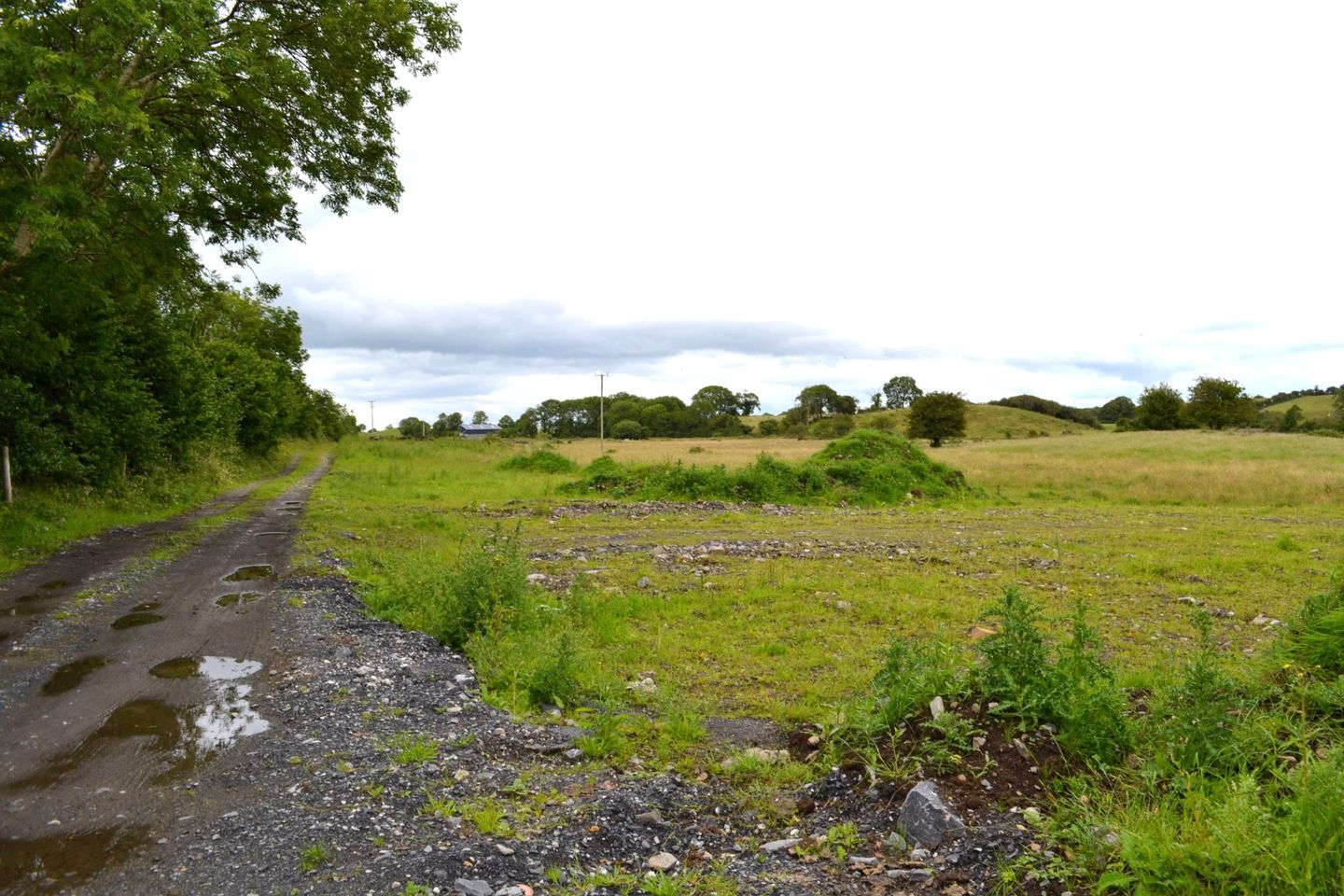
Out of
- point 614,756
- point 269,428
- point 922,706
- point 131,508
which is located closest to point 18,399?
point 131,508

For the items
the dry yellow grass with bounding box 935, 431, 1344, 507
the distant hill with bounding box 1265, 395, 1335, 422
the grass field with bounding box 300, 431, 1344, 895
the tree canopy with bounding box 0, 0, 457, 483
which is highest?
the tree canopy with bounding box 0, 0, 457, 483

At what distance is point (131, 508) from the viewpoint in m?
18.2

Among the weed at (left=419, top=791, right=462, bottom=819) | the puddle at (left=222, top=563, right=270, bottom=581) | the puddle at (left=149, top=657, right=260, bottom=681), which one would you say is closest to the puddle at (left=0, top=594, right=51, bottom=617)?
the puddle at (left=222, top=563, right=270, bottom=581)

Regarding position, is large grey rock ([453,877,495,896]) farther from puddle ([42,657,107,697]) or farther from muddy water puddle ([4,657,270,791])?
puddle ([42,657,107,697])

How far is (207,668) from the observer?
23.6 ft

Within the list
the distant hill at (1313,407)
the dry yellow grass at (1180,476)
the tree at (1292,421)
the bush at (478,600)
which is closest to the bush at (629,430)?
the dry yellow grass at (1180,476)

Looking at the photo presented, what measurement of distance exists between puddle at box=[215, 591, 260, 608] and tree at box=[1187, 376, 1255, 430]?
9102cm

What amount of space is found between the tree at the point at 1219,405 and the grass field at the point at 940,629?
65.5 m

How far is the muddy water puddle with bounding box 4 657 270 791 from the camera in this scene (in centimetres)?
498

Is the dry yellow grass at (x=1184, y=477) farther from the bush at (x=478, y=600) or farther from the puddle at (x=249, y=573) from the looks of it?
the puddle at (x=249, y=573)

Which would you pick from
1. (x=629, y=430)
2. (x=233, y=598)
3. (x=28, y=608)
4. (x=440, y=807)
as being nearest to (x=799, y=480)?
(x=233, y=598)

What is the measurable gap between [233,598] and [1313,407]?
13995 cm

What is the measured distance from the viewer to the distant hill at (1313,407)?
9262 cm

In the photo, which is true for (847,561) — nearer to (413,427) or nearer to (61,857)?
(61,857)
